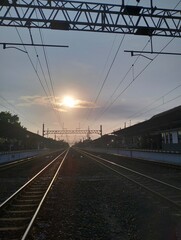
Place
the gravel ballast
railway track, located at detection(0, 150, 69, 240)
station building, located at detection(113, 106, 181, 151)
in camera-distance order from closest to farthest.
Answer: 1. the gravel ballast
2. railway track, located at detection(0, 150, 69, 240)
3. station building, located at detection(113, 106, 181, 151)

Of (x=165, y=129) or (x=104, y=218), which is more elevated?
(x=165, y=129)

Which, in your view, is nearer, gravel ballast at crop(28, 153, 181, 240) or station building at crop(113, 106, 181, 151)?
gravel ballast at crop(28, 153, 181, 240)

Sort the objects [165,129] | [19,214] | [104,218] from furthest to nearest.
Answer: [165,129] < [19,214] < [104,218]

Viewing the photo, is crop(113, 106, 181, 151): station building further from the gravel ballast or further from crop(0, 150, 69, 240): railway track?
crop(0, 150, 69, 240): railway track

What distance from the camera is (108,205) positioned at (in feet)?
36.1

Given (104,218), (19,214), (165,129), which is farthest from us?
(165,129)

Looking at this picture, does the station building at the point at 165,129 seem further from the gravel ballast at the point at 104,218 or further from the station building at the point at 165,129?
the gravel ballast at the point at 104,218

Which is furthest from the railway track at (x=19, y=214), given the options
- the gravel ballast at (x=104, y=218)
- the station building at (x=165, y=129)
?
the station building at (x=165, y=129)

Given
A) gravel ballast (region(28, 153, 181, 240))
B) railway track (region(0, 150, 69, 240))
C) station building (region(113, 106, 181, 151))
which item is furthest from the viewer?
station building (region(113, 106, 181, 151))

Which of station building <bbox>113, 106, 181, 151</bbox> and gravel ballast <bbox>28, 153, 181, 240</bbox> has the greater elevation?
station building <bbox>113, 106, 181, 151</bbox>

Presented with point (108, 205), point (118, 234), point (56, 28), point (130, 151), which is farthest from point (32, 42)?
point (130, 151)

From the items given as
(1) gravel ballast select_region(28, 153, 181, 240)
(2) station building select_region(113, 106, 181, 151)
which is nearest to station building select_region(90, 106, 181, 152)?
(2) station building select_region(113, 106, 181, 151)

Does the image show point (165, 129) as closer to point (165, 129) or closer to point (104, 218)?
point (165, 129)

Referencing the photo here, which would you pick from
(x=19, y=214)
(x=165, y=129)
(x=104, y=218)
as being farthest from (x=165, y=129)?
(x=19, y=214)
